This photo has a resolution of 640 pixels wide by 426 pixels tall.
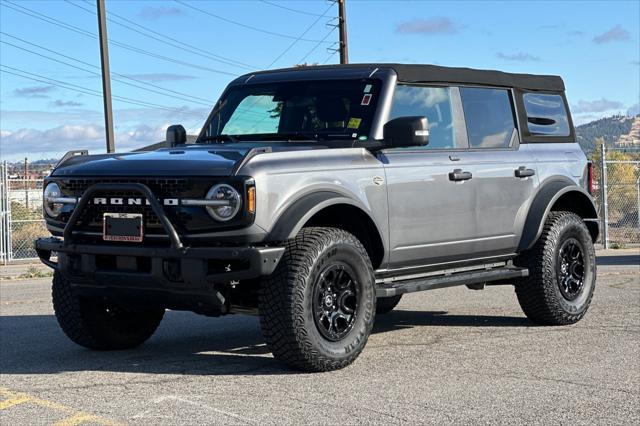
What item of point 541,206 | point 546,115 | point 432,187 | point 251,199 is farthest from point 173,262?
point 546,115

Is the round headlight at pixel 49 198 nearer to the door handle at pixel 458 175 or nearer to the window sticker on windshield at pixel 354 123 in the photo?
the window sticker on windshield at pixel 354 123

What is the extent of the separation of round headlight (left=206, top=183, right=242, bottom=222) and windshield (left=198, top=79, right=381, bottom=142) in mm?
1491

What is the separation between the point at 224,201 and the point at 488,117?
3269mm

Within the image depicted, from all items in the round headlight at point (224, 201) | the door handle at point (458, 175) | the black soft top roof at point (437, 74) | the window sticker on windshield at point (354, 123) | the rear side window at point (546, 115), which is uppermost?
the black soft top roof at point (437, 74)

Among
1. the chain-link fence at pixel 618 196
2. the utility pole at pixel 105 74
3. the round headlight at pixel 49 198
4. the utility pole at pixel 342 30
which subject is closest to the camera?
the round headlight at pixel 49 198

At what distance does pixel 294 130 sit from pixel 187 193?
1654mm

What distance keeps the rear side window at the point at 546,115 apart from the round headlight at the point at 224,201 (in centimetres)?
382

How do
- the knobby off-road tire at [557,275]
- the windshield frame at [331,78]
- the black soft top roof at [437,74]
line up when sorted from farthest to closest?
the knobby off-road tire at [557,275] → the black soft top roof at [437,74] → the windshield frame at [331,78]

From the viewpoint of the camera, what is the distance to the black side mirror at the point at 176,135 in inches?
344

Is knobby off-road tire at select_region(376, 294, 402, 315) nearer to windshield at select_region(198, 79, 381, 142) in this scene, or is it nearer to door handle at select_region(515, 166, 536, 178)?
door handle at select_region(515, 166, 536, 178)

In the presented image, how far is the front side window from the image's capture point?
25.9ft

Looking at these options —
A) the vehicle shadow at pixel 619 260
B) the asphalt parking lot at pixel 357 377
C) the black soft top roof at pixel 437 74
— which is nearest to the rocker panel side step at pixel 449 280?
the asphalt parking lot at pixel 357 377

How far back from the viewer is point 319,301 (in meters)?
6.71

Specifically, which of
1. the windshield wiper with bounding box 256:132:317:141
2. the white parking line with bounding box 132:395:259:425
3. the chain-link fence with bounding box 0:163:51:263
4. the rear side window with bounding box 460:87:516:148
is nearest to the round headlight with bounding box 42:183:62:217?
the windshield wiper with bounding box 256:132:317:141
